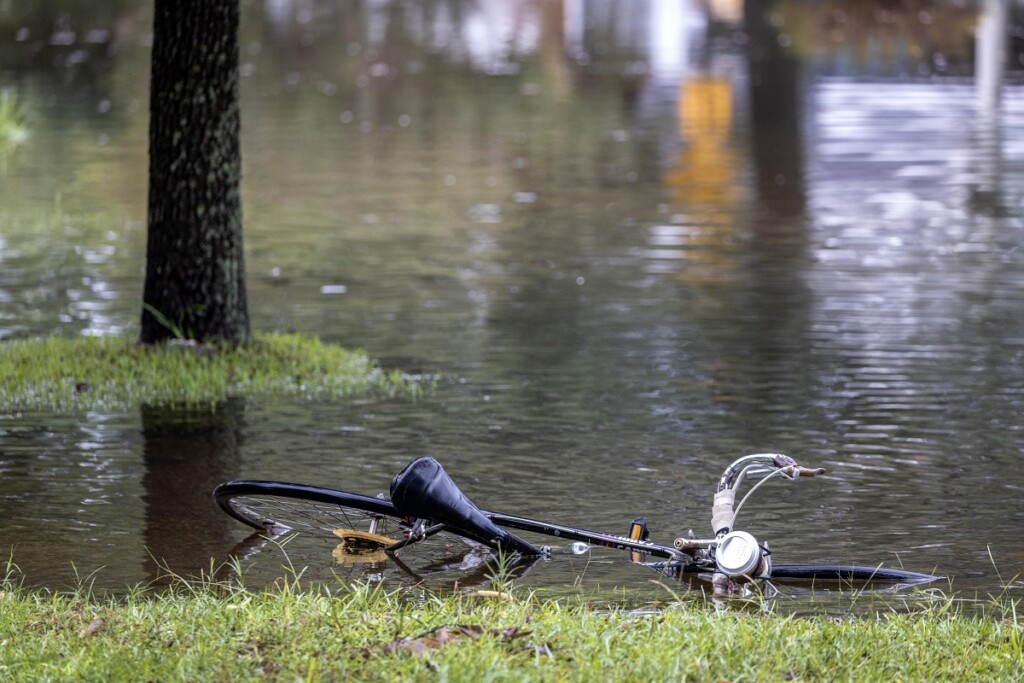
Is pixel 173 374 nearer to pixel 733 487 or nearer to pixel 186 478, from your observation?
pixel 186 478

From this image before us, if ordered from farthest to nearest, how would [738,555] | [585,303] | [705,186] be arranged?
[705,186], [585,303], [738,555]

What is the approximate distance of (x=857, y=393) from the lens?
28.9 feet

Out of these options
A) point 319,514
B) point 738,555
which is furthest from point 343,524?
point 738,555

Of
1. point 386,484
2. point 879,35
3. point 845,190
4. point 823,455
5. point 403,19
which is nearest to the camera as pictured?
point 386,484

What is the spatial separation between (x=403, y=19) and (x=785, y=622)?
114 ft

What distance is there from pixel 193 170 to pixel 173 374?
1152mm

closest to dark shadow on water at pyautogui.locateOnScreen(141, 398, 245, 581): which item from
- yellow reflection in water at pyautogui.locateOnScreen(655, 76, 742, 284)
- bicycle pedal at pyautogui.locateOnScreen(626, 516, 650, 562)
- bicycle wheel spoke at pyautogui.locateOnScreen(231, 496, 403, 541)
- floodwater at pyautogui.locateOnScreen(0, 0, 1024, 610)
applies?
floodwater at pyautogui.locateOnScreen(0, 0, 1024, 610)

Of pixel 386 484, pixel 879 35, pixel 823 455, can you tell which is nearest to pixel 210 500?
pixel 386 484

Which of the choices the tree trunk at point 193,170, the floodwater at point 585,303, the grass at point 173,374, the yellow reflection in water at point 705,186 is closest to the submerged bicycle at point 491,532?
the floodwater at point 585,303

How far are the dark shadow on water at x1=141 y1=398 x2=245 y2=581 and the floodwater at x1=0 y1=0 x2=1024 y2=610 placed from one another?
0.07ft

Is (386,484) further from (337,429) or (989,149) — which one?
(989,149)

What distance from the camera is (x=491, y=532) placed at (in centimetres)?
598

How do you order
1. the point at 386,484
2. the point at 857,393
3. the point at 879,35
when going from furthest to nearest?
the point at 879,35
the point at 857,393
the point at 386,484

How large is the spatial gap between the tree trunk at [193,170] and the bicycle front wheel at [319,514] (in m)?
3.00
